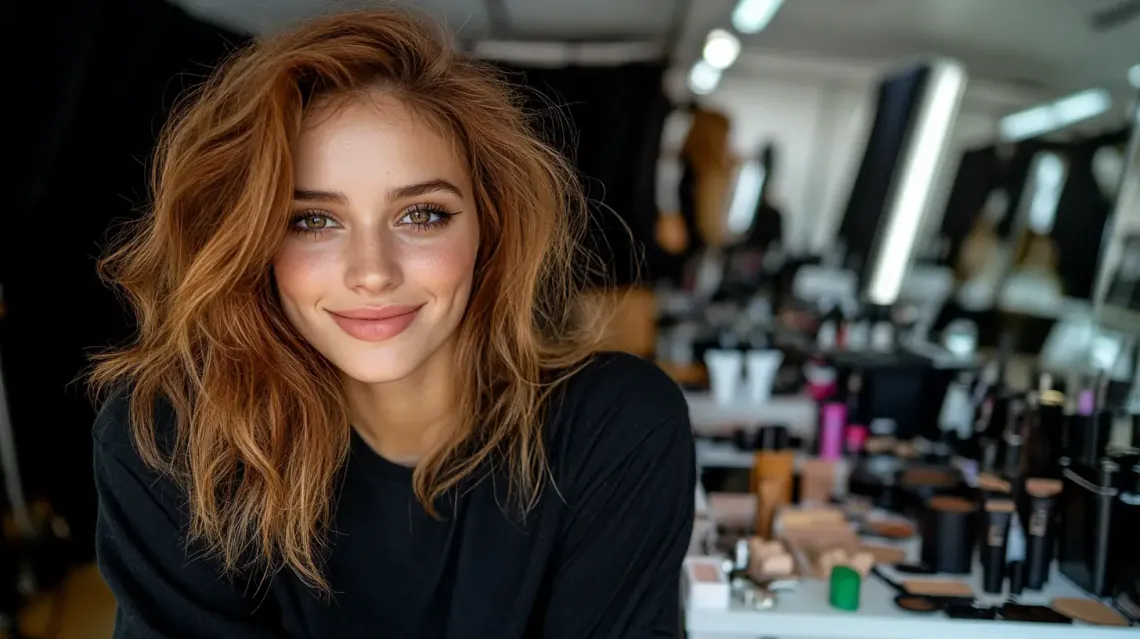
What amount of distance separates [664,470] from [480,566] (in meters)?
0.24

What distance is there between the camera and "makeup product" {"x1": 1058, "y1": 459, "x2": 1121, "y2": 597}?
101 cm

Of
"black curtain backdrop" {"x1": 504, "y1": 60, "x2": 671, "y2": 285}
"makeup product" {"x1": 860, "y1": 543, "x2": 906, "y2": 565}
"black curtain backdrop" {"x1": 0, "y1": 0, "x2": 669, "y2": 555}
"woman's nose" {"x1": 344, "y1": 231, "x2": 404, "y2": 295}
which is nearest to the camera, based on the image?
"woman's nose" {"x1": 344, "y1": 231, "x2": 404, "y2": 295}

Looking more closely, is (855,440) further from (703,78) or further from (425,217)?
(703,78)

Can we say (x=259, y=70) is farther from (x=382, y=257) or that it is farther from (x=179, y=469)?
(x=179, y=469)

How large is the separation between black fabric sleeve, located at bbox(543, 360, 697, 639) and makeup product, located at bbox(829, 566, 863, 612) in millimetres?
228

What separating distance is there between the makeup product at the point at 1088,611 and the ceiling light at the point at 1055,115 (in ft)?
4.08

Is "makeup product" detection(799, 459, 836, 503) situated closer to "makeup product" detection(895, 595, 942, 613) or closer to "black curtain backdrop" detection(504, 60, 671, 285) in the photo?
"makeup product" detection(895, 595, 942, 613)

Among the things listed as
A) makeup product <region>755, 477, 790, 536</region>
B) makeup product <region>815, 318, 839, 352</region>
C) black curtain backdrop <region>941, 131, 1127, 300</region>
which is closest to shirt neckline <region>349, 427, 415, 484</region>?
makeup product <region>755, 477, 790, 536</region>

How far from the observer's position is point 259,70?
81 cm

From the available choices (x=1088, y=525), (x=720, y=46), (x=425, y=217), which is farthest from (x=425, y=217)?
(x=720, y=46)

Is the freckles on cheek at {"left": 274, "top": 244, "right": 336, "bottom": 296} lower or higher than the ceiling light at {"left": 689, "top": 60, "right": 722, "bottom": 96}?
lower

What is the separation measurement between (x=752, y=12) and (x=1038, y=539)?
6.04ft

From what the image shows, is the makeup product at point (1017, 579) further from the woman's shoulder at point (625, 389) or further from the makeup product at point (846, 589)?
the woman's shoulder at point (625, 389)

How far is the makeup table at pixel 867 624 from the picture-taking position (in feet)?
3.14
